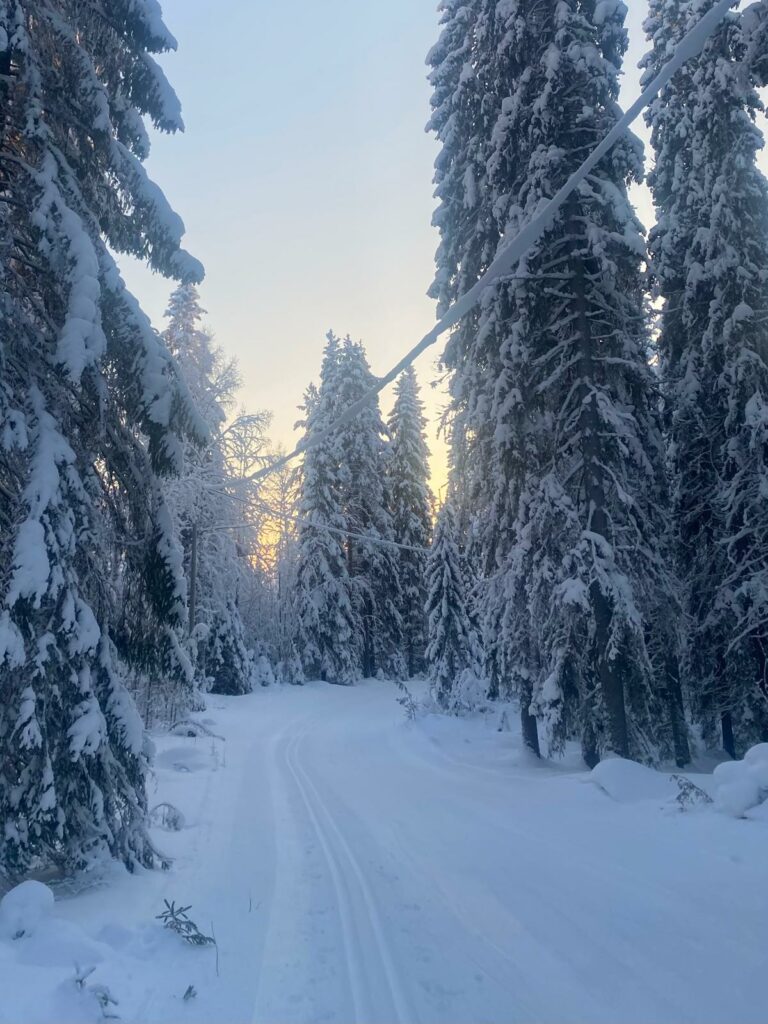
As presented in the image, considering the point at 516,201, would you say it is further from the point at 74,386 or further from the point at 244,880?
the point at 244,880

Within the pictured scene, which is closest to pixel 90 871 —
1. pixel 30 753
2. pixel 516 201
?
pixel 30 753

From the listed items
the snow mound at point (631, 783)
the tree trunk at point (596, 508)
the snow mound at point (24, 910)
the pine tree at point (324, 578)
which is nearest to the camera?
the snow mound at point (24, 910)

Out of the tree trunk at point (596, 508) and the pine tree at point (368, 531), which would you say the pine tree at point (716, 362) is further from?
the pine tree at point (368, 531)

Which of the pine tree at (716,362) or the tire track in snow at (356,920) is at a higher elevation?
the pine tree at (716,362)

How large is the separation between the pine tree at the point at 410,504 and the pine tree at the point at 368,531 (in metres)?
1.26

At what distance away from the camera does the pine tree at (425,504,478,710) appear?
2680 centimetres

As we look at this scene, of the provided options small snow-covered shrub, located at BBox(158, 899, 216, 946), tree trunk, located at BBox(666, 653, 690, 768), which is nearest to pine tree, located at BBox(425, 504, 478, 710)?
tree trunk, located at BBox(666, 653, 690, 768)

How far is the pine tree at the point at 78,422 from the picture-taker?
6.16 m

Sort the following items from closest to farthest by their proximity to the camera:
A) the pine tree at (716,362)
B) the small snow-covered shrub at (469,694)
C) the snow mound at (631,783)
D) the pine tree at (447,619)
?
the snow mound at (631,783)
the pine tree at (716,362)
the small snow-covered shrub at (469,694)
the pine tree at (447,619)

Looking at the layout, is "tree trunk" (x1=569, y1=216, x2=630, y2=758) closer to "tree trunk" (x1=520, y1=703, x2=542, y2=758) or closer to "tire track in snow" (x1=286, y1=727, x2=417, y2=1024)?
"tree trunk" (x1=520, y1=703, x2=542, y2=758)

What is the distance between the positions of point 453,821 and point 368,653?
97.4 ft

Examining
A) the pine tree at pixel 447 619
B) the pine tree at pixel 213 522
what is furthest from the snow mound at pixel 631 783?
the pine tree at pixel 213 522

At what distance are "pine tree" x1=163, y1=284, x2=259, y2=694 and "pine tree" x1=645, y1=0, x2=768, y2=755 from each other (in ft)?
53.6

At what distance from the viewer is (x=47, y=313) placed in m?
7.45
